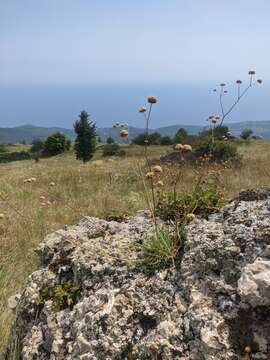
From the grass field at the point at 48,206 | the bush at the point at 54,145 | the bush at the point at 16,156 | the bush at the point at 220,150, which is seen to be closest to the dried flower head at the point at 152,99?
the grass field at the point at 48,206

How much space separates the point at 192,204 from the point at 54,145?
83596mm

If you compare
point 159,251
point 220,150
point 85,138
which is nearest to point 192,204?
point 159,251

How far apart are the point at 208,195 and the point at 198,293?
154cm

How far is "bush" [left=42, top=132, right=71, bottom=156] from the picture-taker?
281 feet

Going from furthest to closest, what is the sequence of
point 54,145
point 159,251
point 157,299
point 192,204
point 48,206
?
1. point 54,145
2. point 48,206
3. point 192,204
4. point 159,251
5. point 157,299

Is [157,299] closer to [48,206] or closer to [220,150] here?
[48,206]

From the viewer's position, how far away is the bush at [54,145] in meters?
85.6

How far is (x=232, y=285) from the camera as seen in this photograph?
2842 mm

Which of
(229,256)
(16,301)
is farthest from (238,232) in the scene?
(16,301)

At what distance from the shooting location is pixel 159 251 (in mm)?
3334

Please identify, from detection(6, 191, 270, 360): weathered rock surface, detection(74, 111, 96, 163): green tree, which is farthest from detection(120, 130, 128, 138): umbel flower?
detection(74, 111, 96, 163): green tree

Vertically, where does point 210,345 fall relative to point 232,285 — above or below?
below

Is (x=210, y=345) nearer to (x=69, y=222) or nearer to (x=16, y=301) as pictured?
(x=16, y=301)

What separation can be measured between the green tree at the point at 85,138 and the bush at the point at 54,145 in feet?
23.1
